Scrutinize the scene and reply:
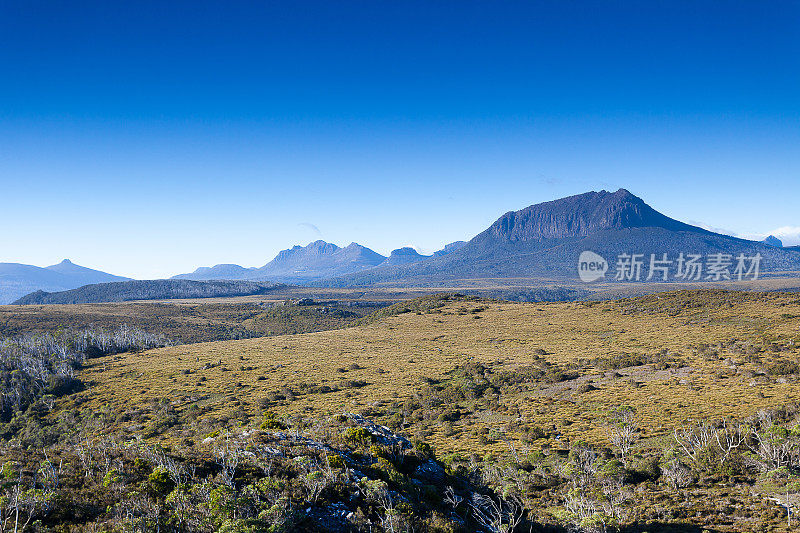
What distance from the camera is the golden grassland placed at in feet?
98.3

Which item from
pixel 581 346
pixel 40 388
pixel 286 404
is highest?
pixel 581 346

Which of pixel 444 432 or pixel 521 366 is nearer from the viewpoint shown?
pixel 444 432

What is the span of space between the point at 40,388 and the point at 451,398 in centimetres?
5933

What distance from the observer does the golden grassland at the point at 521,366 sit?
2995 centimetres

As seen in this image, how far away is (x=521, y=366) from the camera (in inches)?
1924

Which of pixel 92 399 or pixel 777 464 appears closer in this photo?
pixel 777 464

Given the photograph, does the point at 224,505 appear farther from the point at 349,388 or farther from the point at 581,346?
the point at 581,346

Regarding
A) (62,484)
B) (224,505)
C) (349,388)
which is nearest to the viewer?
(224,505)

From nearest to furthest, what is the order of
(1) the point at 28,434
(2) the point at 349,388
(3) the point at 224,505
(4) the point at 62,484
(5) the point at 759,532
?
(3) the point at 224,505 < (4) the point at 62,484 < (5) the point at 759,532 < (1) the point at 28,434 < (2) the point at 349,388

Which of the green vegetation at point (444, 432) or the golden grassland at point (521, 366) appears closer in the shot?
the green vegetation at point (444, 432)

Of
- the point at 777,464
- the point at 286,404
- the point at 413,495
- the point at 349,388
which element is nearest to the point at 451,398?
the point at 349,388

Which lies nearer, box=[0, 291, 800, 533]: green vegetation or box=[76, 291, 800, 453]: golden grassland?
A: box=[0, 291, 800, 533]: green vegetation

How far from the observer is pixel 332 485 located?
1137 cm

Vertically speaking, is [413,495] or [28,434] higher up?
[413,495]
